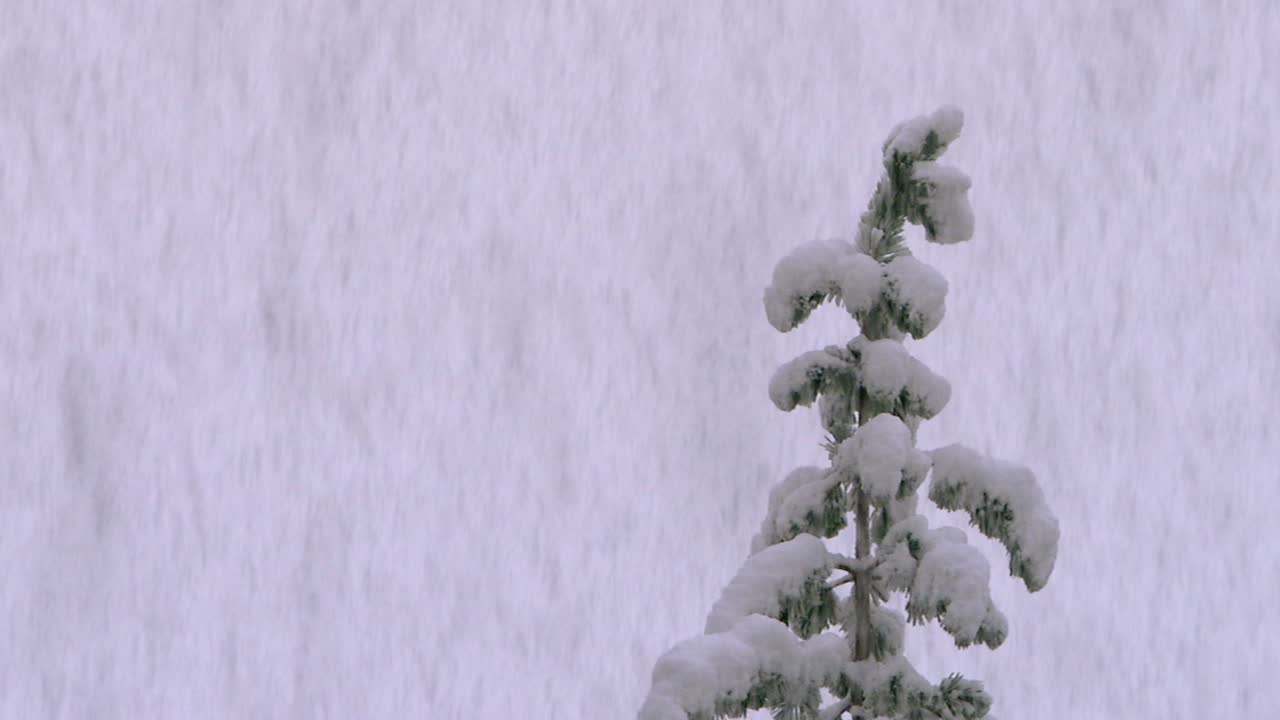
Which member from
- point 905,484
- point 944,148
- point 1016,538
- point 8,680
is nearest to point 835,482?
point 905,484

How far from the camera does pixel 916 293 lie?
212 inches

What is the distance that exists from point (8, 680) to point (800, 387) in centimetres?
19606

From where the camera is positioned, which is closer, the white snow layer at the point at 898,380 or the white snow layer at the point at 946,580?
the white snow layer at the point at 946,580

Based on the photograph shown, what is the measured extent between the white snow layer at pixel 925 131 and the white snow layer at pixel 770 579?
129 cm

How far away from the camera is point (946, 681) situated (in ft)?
18.1

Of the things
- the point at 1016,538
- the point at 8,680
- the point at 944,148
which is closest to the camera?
the point at 1016,538

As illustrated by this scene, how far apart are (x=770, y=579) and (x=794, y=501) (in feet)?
1.08

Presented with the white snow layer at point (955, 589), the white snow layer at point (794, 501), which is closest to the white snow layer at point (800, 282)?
the white snow layer at point (794, 501)

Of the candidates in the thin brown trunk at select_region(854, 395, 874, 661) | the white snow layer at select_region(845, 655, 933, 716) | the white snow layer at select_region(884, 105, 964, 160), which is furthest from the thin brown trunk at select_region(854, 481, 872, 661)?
the white snow layer at select_region(884, 105, 964, 160)

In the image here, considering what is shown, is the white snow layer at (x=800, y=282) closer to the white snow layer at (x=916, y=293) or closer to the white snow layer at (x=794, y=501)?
the white snow layer at (x=916, y=293)

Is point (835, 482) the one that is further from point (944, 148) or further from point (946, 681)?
point (944, 148)

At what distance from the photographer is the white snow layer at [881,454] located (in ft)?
17.4

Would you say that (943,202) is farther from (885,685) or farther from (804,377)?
(885,685)

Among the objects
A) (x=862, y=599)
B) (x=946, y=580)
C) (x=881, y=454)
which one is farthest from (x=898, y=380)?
(x=862, y=599)
